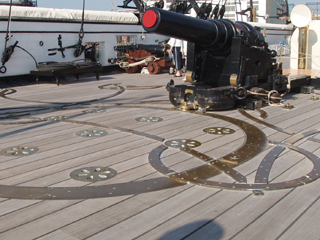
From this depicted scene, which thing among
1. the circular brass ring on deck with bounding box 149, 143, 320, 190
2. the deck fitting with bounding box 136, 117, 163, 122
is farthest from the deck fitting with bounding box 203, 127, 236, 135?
the circular brass ring on deck with bounding box 149, 143, 320, 190

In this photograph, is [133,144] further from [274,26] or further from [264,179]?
[274,26]

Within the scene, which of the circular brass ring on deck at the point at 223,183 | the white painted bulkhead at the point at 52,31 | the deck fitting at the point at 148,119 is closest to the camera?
the circular brass ring on deck at the point at 223,183

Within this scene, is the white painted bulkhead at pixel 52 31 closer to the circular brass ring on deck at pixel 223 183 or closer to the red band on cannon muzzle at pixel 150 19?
the red band on cannon muzzle at pixel 150 19

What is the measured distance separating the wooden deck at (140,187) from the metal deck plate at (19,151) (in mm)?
54

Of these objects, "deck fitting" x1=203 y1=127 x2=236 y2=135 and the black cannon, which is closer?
"deck fitting" x1=203 y1=127 x2=236 y2=135

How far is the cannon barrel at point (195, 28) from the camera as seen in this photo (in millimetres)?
3607

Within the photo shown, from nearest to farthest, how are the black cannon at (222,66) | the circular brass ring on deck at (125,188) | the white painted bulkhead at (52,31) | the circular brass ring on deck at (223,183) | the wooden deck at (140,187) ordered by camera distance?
the wooden deck at (140,187)
the circular brass ring on deck at (125,188)
the circular brass ring on deck at (223,183)
the black cannon at (222,66)
the white painted bulkhead at (52,31)

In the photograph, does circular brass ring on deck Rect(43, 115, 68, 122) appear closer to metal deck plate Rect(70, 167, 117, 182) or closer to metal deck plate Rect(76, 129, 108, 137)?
metal deck plate Rect(76, 129, 108, 137)

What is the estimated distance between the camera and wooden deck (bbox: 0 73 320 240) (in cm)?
177

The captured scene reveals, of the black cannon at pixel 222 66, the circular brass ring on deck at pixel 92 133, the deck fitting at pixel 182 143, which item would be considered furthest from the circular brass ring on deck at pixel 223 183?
the black cannon at pixel 222 66

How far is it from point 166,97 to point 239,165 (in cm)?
318

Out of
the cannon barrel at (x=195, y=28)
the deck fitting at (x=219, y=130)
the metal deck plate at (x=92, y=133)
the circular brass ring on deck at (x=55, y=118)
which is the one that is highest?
the cannon barrel at (x=195, y=28)

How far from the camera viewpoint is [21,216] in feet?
6.20

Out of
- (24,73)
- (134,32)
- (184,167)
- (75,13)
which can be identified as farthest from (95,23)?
(184,167)
